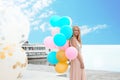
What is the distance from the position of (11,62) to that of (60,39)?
0.87 m

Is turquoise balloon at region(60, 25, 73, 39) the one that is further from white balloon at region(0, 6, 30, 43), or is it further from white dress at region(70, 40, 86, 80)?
white balloon at region(0, 6, 30, 43)

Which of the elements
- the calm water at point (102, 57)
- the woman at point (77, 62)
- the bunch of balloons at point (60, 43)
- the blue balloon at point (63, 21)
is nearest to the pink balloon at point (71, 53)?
the bunch of balloons at point (60, 43)

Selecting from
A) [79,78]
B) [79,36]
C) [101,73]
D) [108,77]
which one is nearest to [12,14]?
[79,36]

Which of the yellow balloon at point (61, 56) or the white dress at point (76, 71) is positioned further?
the white dress at point (76, 71)

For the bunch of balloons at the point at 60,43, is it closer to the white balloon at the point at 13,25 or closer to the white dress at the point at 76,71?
the white dress at the point at 76,71

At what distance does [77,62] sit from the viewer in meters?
4.29

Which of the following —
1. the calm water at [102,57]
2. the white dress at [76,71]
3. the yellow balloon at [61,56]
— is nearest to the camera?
the yellow balloon at [61,56]

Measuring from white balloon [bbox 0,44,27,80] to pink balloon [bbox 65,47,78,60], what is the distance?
74 centimetres

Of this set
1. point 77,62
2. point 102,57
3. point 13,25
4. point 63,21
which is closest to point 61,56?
point 77,62

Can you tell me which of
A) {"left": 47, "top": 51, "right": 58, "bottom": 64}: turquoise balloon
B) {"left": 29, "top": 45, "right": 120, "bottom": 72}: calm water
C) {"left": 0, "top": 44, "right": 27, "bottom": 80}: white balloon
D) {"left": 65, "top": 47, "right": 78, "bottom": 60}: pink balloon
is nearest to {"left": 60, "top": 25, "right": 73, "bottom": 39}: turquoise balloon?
{"left": 65, "top": 47, "right": 78, "bottom": 60}: pink balloon

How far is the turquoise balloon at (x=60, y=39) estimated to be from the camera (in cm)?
404

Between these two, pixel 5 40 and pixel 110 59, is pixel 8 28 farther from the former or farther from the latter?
pixel 110 59

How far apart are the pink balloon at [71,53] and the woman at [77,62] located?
0.33 feet

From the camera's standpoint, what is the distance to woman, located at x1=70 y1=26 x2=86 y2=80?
419 cm
